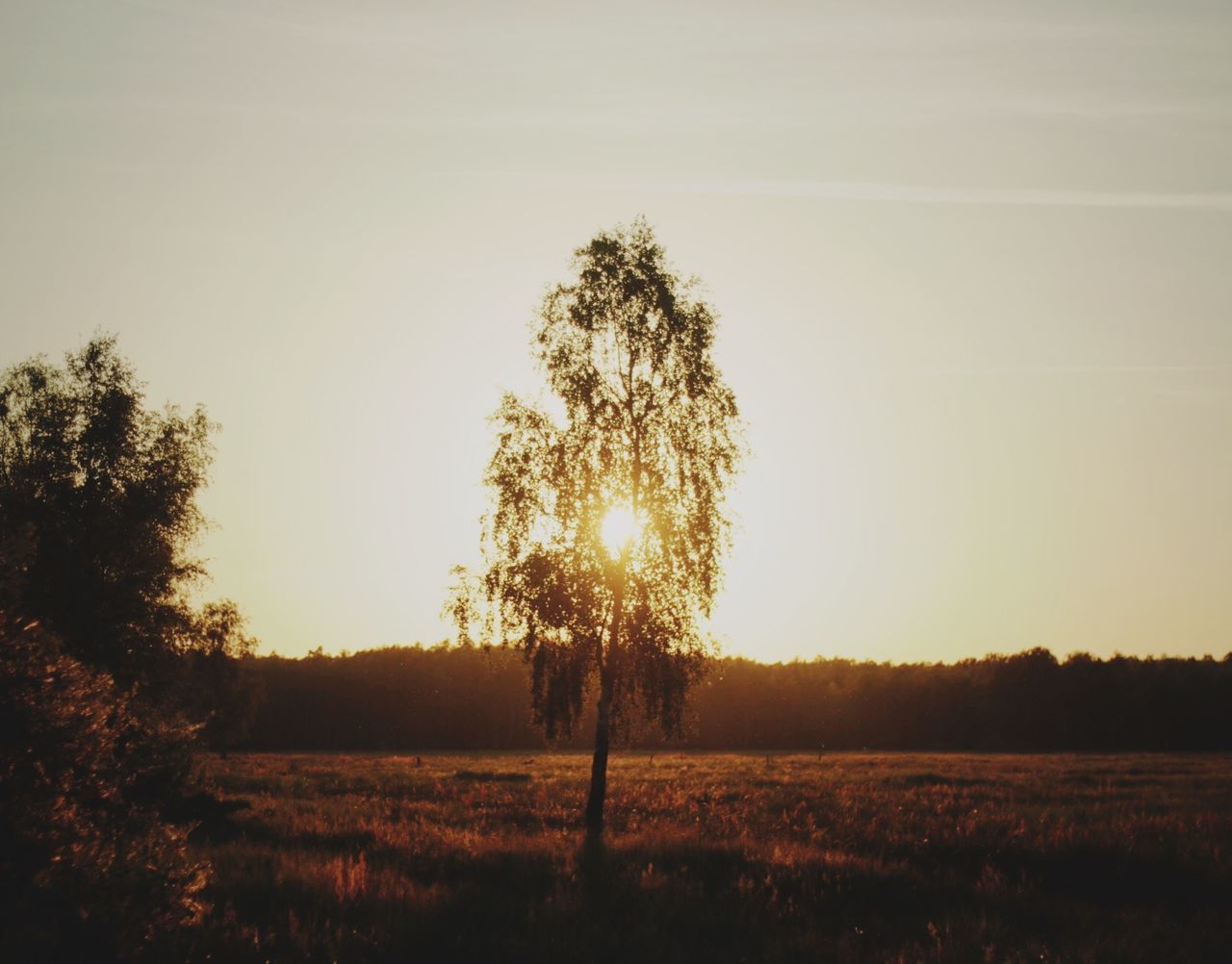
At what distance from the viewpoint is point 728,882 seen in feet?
52.3

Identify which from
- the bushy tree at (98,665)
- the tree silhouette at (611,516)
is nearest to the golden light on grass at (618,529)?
the tree silhouette at (611,516)

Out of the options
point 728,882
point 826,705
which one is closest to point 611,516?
point 728,882

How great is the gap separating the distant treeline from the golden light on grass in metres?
61.6

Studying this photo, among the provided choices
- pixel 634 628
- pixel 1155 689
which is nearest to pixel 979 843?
pixel 634 628

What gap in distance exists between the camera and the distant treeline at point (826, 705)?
8381 cm

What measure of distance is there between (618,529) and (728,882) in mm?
11029

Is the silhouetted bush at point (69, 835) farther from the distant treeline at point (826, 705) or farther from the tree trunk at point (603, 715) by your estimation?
the distant treeline at point (826, 705)

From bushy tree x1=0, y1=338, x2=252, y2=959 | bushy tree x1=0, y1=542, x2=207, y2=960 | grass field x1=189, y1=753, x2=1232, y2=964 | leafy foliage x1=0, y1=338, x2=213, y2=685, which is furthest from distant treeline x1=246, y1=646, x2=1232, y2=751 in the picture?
bushy tree x1=0, y1=542, x2=207, y2=960

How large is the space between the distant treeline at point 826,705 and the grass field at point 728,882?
199 ft

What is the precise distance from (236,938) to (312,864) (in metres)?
4.53

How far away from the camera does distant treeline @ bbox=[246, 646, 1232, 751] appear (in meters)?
83.8

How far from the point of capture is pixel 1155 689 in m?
83.6

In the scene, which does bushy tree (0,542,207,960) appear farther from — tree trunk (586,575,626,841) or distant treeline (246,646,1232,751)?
distant treeline (246,646,1232,751)

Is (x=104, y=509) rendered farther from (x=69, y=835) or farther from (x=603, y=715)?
(x=69, y=835)
